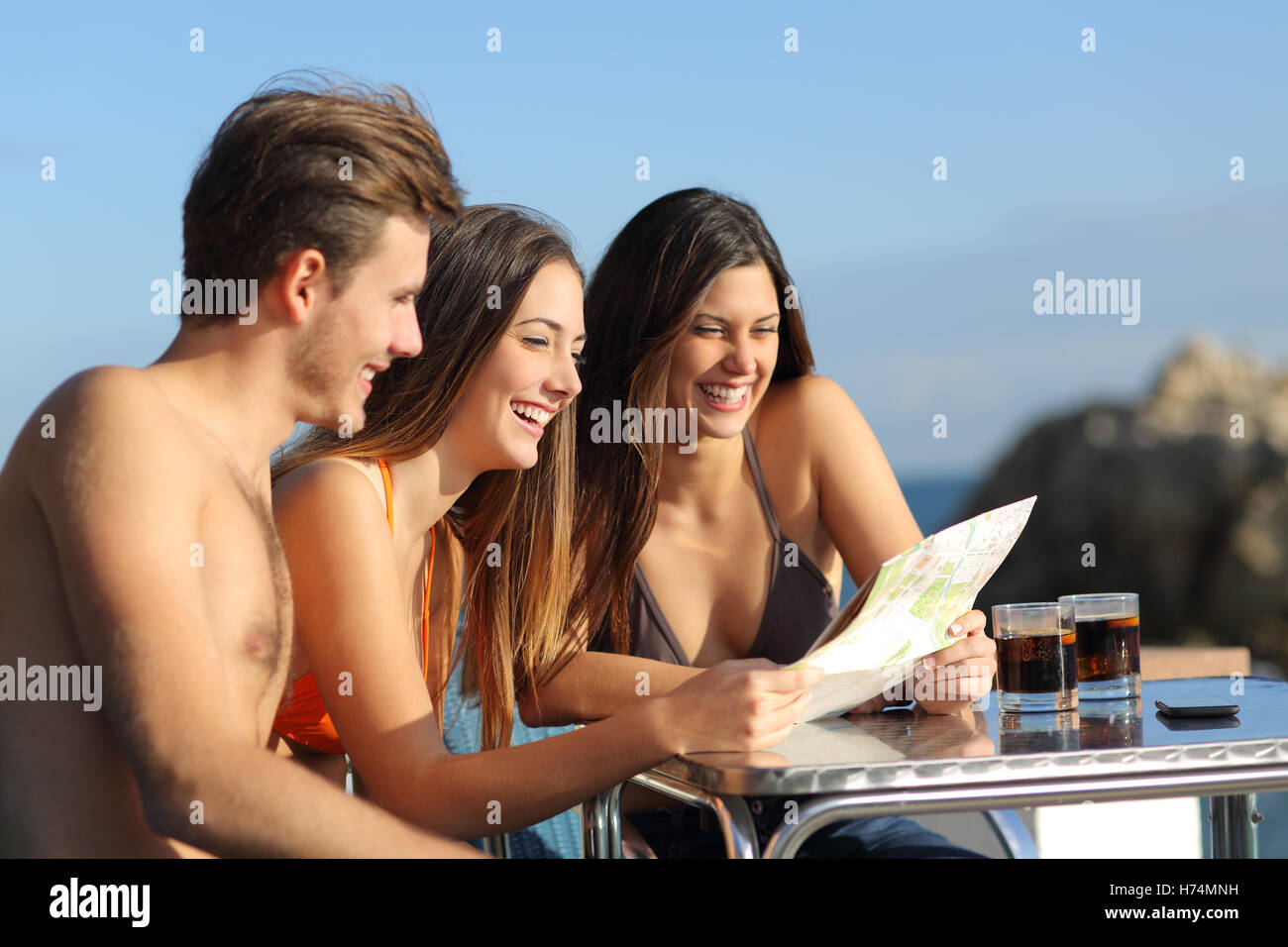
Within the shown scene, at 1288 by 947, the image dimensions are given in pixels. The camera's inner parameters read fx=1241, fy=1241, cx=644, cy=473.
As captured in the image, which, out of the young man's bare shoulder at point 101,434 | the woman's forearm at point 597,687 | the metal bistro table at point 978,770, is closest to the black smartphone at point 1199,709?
the metal bistro table at point 978,770

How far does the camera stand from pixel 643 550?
2963 millimetres

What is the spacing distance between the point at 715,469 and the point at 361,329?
1.45 metres

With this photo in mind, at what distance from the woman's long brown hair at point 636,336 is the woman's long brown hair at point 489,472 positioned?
0.16 m

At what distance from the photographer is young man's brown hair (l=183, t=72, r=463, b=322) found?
1.67 metres

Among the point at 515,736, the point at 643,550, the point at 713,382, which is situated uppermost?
the point at 713,382

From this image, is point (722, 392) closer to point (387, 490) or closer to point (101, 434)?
point (387, 490)

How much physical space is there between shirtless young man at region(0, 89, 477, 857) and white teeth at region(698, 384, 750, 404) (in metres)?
1.21

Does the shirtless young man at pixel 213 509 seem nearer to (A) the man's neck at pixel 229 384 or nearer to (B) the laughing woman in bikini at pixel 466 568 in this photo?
(A) the man's neck at pixel 229 384

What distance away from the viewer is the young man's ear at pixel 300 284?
66.3 inches
